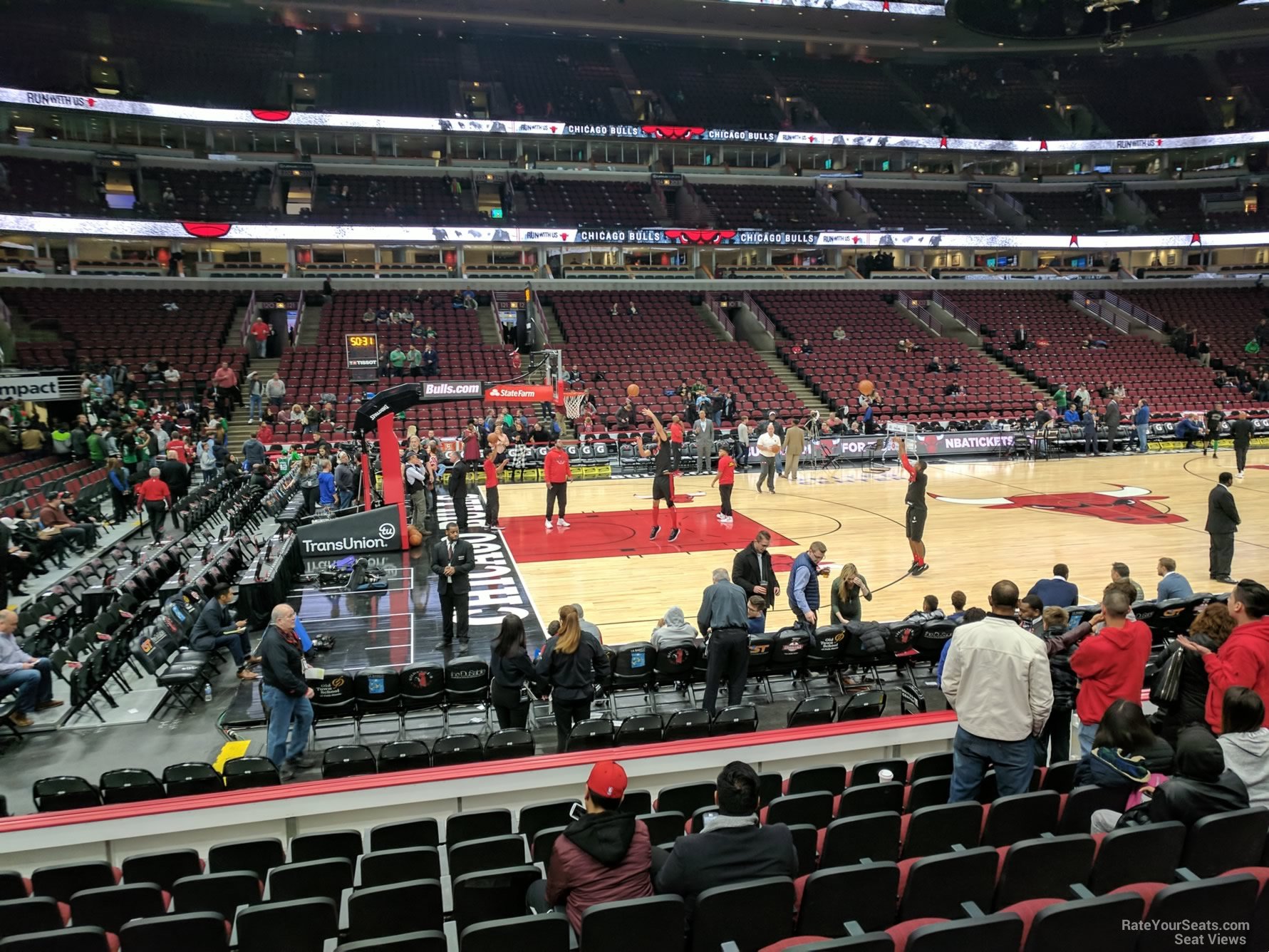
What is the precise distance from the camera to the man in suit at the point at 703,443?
22.5m

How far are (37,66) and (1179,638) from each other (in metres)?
39.8

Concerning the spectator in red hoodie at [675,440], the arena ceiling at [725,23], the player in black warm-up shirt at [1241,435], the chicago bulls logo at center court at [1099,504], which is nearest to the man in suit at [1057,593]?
the spectator in red hoodie at [675,440]


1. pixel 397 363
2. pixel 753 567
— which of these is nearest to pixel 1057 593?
pixel 753 567

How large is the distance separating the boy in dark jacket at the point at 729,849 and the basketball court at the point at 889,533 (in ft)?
21.1

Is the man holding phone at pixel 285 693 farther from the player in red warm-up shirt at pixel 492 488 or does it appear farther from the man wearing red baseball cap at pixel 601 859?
the player in red warm-up shirt at pixel 492 488

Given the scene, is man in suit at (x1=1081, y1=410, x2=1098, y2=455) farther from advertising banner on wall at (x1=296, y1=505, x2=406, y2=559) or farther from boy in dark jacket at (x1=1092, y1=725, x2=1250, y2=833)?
boy in dark jacket at (x1=1092, y1=725, x2=1250, y2=833)

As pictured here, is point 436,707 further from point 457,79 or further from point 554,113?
point 457,79

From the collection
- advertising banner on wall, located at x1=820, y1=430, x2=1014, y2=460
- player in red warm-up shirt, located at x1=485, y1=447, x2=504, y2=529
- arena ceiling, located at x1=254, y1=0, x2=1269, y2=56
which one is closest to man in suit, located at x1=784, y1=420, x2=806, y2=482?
advertising banner on wall, located at x1=820, y1=430, x2=1014, y2=460

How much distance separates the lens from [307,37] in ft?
130

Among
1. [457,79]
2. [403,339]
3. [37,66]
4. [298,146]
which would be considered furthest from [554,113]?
[37,66]

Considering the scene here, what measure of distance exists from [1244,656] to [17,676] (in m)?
9.29

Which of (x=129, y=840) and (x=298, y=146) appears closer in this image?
(x=129, y=840)

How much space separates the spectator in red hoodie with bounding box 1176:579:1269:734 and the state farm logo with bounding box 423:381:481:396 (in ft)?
36.2

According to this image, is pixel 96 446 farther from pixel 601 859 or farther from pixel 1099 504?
pixel 1099 504
